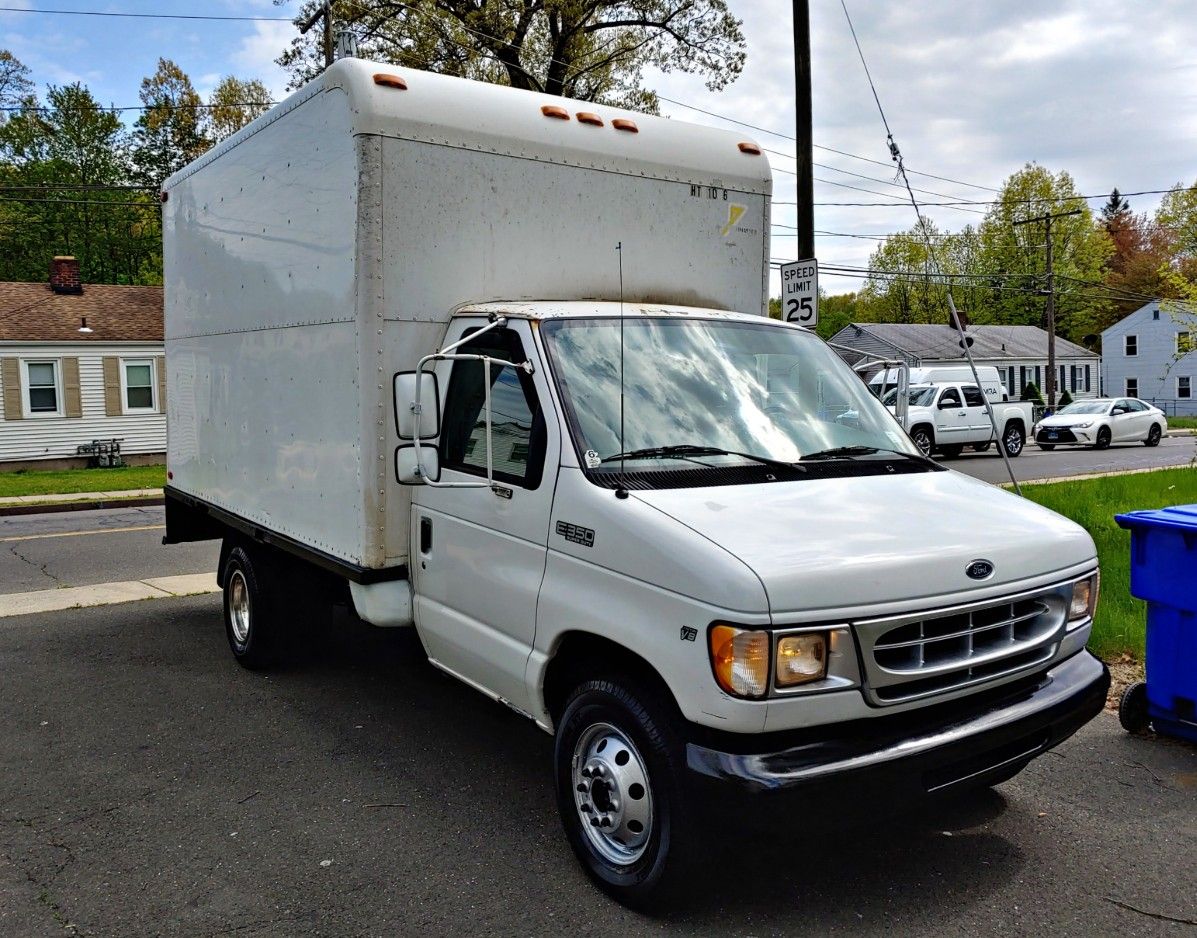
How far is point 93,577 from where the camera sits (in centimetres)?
996

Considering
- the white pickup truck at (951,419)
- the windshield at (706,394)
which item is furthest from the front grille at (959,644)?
the white pickup truck at (951,419)

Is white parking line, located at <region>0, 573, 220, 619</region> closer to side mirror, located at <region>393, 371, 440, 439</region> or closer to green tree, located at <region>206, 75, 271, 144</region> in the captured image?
side mirror, located at <region>393, 371, 440, 439</region>

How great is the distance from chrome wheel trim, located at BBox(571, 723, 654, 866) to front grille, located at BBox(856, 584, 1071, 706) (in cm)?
85

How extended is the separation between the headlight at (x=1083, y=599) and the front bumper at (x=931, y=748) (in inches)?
8.2

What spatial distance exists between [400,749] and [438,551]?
1.19 metres

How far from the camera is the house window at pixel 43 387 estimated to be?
26297 millimetres

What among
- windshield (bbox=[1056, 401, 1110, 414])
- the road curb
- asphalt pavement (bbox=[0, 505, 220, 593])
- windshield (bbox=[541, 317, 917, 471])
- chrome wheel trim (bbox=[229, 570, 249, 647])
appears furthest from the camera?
windshield (bbox=[1056, 401, 1110, 414])

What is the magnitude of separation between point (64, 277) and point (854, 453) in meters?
29.9

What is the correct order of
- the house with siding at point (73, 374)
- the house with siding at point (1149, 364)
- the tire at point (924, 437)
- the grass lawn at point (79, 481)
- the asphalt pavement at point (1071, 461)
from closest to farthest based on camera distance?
the grass lawn at point (79, 481) → the asphalt pavement at point (1071, 461) → the tire at point (924, 437) → the house with siding at point (73, 374) → the house with siding at point (1149, 364)

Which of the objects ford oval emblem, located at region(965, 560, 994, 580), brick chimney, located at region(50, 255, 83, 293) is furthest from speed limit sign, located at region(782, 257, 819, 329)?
brick chimney, located at region(50, 255, 83, 293)

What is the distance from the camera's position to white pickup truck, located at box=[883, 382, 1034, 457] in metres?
26.2

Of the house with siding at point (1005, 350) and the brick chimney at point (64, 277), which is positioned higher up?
the brick chimney at point (64, 277)

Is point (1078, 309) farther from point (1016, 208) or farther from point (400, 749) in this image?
point (400, 749)

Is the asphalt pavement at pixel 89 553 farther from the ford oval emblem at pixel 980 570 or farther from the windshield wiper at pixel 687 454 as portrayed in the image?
the ford oval emblem at pixel 980 570
